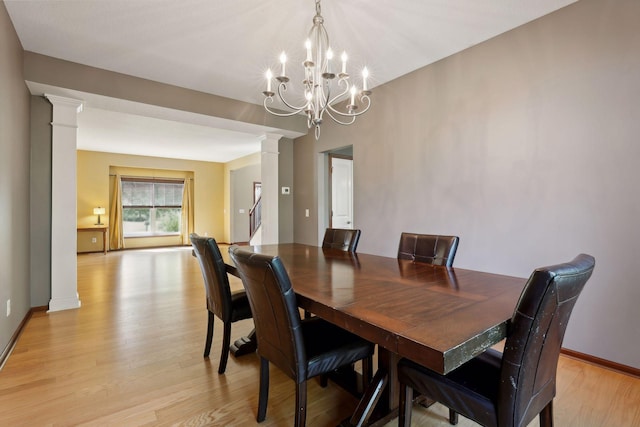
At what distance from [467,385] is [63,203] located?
159 inches

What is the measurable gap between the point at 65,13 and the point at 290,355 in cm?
300

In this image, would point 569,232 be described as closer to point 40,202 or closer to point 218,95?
point 218,95

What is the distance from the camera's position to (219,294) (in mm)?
2006

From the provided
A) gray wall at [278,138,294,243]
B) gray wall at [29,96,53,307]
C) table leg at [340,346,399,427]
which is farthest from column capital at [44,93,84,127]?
table leg at [340,346,399,427]

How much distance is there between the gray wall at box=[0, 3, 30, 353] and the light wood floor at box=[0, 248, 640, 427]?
1.07ft

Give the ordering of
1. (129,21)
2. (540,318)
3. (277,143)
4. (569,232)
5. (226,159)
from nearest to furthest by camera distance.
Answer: (540,318) < (569,232) < (129,21) < (277,143) < (226,159)

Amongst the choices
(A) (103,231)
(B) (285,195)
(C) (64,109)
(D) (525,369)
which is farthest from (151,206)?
(D) (525,369)

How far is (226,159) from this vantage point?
8578mm

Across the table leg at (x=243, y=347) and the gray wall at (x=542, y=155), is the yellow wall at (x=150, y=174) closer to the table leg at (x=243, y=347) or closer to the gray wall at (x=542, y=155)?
the gray wall at (x=542, y=155)

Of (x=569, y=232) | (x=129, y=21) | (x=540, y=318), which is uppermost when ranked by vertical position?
(x=129, y=21)

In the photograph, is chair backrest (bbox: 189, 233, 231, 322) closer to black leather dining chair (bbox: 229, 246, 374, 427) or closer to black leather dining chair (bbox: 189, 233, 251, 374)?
black leather dining chair (bbox: 189, 233, 251, 374)

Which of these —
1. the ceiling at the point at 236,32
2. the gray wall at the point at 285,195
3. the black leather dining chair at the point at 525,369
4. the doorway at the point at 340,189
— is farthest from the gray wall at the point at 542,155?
the gray wall at the point at 285,195

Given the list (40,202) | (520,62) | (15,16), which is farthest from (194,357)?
(520,62)

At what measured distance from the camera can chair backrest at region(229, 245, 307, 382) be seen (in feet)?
4.02
